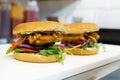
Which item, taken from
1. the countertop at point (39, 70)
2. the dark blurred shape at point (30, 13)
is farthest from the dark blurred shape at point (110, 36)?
the countertop at point (39, 70)

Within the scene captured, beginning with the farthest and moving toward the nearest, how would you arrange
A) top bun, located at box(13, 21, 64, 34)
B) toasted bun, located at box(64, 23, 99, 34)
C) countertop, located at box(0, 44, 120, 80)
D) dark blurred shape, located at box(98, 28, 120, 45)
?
dark blurred shape, located at box(98, 28, 120, 45) → toasted bun, located at box(64, 23, 99, 34) → top bun, located at box(13, 21, 64, 34) → countertop, located at box(0, 44, 120, 80)

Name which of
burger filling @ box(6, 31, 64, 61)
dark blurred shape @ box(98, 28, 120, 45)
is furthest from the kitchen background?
burger filling @ box(6, 31, 64, 61)

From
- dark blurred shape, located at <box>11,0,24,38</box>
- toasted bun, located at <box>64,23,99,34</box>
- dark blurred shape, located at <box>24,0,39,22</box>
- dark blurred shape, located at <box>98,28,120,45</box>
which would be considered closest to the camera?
toasted bun, located at <box>64,23,99,34</box>

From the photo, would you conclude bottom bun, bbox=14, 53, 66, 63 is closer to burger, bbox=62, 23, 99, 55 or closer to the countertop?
the countertop

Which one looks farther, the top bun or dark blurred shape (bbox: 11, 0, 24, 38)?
dark blurred shape (bbox: 11, 0, 24, 38)

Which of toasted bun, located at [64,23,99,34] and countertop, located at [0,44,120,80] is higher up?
toasted bun, located at [64,23,99,34]

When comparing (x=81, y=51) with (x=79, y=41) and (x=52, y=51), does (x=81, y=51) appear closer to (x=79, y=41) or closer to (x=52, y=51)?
(x=79, y=41)

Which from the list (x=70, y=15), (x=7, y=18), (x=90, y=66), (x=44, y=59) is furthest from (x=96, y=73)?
(x=70, y=15)
